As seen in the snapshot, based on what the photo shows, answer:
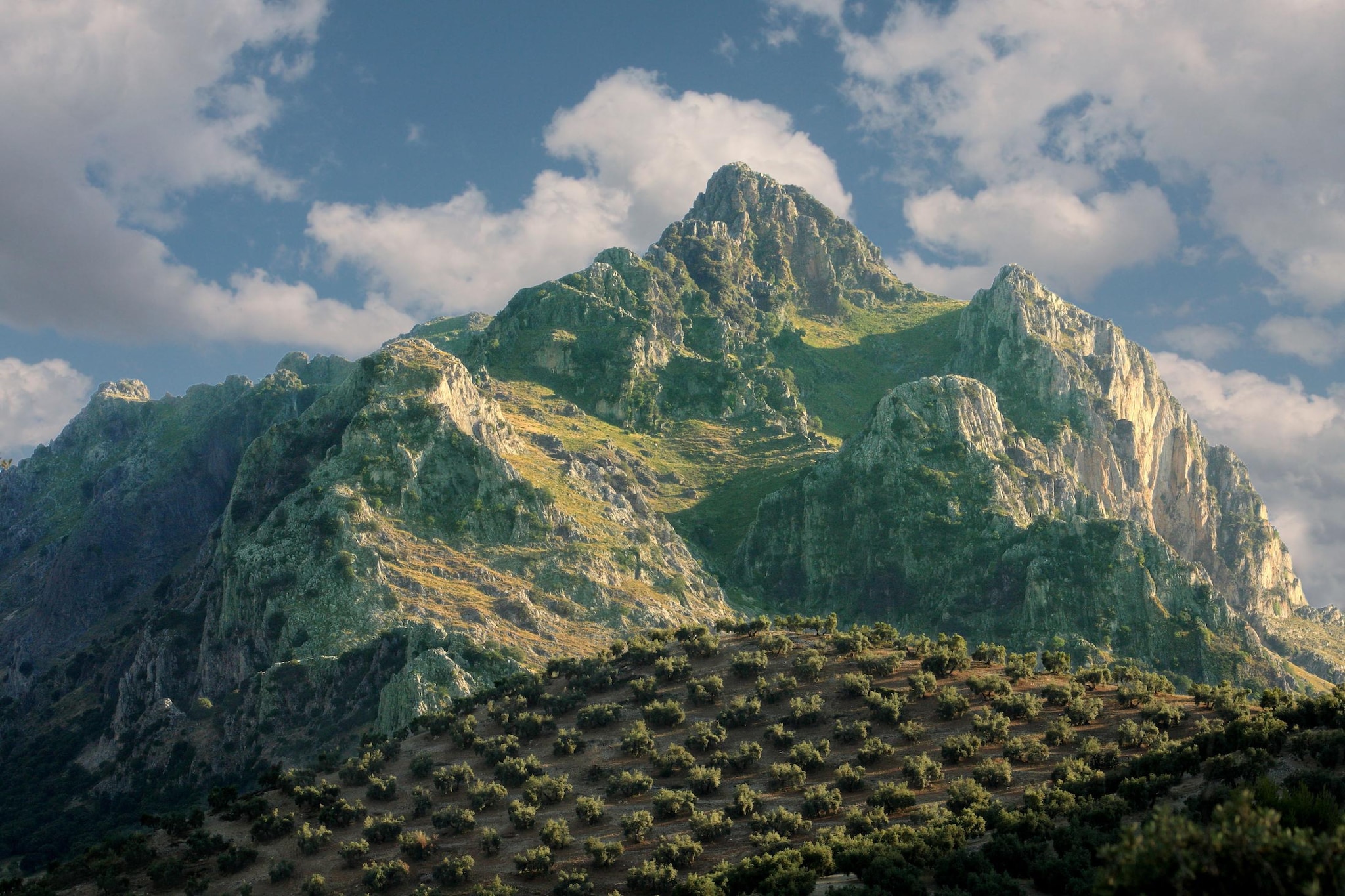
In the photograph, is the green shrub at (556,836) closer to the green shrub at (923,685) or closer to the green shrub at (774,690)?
the green shrub at (774,690)

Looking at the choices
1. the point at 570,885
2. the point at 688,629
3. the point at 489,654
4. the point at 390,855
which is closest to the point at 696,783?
the point at 570,885

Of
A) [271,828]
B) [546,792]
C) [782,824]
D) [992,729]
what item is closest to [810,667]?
[992,729]

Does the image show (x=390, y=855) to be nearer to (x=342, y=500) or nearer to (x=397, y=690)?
(x=397, y=690)

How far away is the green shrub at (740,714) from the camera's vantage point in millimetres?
66188

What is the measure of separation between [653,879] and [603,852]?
4.56 metres

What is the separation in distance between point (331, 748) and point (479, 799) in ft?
248

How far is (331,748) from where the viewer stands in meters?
128

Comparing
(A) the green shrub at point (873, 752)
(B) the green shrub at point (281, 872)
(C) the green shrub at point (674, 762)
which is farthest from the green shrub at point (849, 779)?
(B) the green shrub at point (281, 872)

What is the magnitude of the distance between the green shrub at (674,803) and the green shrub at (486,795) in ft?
38.6

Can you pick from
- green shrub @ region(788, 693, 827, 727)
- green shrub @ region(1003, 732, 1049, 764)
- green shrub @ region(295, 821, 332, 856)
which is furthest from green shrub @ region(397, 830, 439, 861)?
green shrub @ region(1003, 732, 1049, 764)

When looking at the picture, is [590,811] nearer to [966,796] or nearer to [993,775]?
[966,796]

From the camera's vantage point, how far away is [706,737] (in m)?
63.6

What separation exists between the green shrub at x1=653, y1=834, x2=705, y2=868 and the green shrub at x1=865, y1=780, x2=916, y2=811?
976 cm

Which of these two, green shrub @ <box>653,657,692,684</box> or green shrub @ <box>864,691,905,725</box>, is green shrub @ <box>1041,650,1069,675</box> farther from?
green shrub @ <box>653,657,692,684</box>
